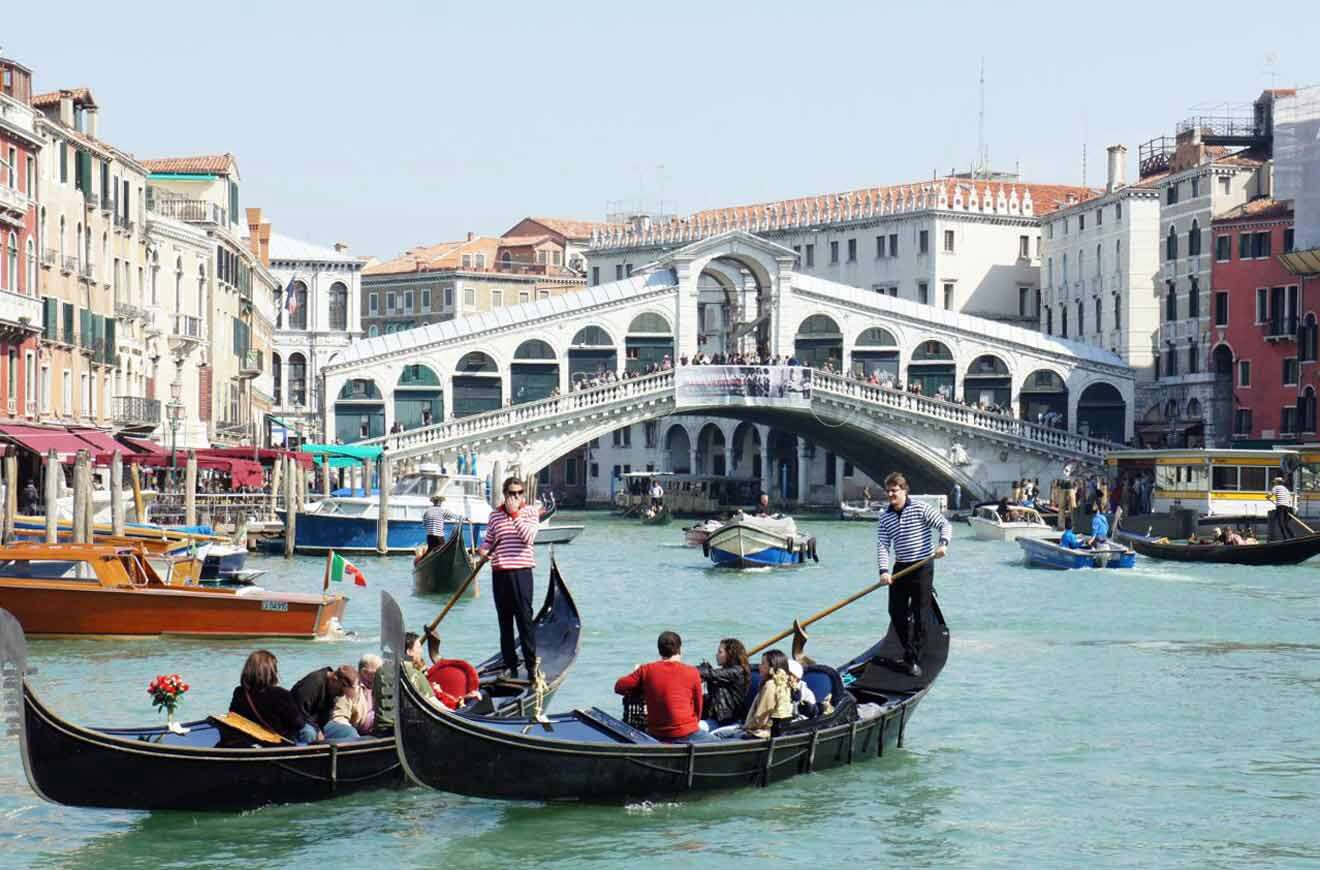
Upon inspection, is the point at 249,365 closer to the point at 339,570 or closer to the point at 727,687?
the point at 339,570

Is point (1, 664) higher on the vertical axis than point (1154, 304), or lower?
lower

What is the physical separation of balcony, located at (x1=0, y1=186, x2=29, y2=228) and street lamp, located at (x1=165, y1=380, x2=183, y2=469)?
3.28 metres

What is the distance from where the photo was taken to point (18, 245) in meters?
26.7

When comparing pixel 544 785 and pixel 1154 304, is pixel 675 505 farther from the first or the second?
pixel 544 785

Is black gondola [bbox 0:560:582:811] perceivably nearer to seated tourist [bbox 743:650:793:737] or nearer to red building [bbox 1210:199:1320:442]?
seated tourist [bbox 743:650:793:737]

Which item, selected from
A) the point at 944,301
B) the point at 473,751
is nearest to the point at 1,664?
the point at 473,751

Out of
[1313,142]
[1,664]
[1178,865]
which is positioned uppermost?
[1313,142]

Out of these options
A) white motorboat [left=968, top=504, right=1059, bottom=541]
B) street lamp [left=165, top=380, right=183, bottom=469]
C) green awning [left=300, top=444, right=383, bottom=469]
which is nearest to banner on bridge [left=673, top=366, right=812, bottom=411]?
white motorboat [left=968, top=504, right=1059, bottom=541]

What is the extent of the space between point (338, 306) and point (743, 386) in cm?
1690

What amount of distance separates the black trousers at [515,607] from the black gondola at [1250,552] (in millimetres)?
17175

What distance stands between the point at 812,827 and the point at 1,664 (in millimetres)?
3725

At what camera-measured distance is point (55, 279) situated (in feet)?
93.6

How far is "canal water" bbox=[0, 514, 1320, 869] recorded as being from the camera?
10.3 meters

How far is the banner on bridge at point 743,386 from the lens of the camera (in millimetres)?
41906
